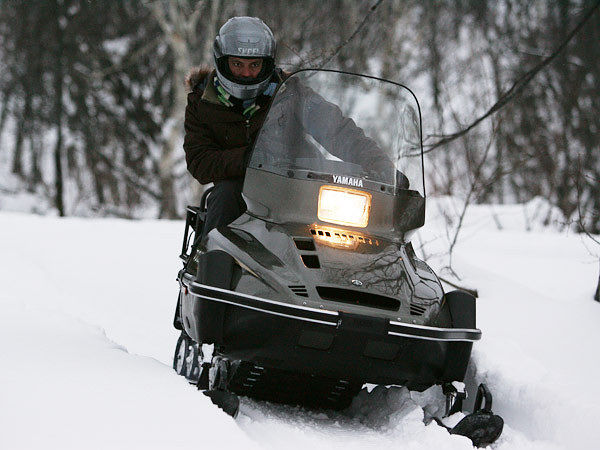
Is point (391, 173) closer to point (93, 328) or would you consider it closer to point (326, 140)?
point (326, 140)

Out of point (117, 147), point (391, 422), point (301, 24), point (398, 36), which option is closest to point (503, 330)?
point (391, 422)

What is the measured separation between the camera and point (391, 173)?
4566mm

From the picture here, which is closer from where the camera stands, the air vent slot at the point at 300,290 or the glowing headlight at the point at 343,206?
the air vent slot at the point at 300,290

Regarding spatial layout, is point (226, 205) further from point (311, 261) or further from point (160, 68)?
point (160, 68)

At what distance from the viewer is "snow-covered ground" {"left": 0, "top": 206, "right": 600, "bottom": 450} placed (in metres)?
3.23

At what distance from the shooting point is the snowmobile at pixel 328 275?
154 inches

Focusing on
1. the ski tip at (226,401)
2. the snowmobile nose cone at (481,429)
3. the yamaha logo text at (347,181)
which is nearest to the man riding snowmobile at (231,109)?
the yamaha logo text at (347,181)

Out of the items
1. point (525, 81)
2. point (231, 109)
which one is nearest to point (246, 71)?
point (231, 109)

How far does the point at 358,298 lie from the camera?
3.96m

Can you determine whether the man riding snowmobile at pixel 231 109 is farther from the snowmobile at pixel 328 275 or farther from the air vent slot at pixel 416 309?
the air vent slot at pixel 416 309

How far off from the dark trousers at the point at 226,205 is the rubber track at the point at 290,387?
78 cm

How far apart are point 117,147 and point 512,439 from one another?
22.0 metres

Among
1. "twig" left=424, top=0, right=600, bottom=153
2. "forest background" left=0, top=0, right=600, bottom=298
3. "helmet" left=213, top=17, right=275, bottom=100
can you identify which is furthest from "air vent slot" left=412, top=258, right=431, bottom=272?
"forest background" left=0, top=0, right=600, bottom=298

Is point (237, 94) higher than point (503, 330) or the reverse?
higher
